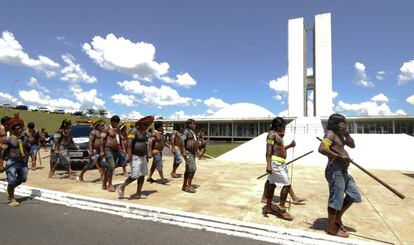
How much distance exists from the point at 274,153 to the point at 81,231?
10.9 feet

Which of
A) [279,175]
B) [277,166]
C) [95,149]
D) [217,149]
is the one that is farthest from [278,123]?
[217,149]

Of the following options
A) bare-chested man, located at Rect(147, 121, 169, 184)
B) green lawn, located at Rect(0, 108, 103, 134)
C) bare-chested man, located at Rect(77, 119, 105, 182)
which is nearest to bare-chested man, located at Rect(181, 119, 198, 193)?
bare-chested man, located at Rect(147, 121, 169, 184)

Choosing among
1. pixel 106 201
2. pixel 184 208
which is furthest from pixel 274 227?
pixel 106 201

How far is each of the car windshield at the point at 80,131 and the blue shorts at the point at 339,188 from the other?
35.5 ft

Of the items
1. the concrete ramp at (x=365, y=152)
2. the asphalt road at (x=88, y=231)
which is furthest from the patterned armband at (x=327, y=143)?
the concrete ramp at (x=365, y=152)

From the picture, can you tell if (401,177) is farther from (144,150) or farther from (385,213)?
(144,150)

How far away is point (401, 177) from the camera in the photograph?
10195 mm

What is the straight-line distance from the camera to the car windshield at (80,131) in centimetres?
1278

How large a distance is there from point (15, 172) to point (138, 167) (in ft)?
8.20

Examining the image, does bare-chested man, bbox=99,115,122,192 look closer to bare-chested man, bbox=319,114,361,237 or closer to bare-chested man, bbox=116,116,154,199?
bare-chested man, bbox=116,116,154,199

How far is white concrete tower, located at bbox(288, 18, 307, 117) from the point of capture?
52625 mm

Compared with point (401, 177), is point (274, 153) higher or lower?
higher

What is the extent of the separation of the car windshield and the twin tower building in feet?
144

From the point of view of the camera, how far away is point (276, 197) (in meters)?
6.77
